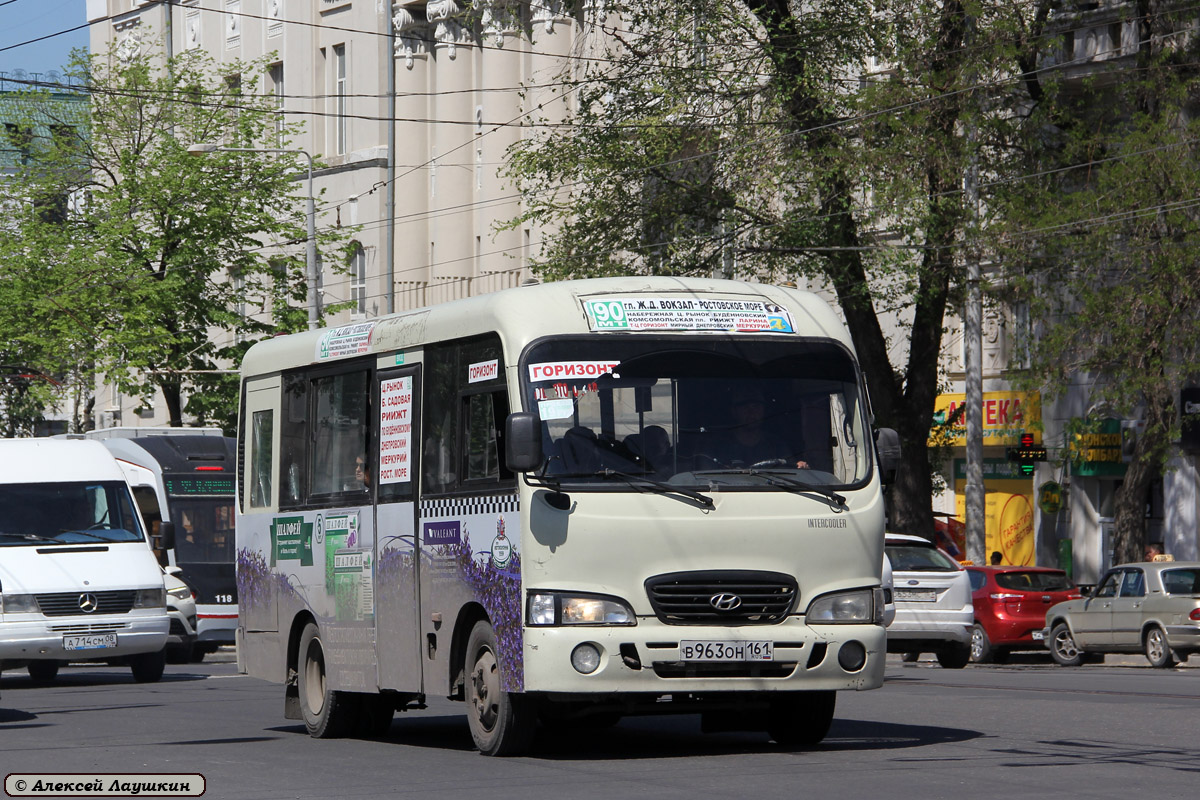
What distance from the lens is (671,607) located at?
1178cm

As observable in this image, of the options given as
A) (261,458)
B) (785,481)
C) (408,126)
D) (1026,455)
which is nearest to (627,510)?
(785,481)

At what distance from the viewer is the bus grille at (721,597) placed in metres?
11.8

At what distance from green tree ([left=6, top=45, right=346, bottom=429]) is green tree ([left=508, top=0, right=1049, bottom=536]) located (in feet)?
47.9

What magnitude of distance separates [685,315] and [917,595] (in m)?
13.3

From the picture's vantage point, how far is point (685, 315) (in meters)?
12.5

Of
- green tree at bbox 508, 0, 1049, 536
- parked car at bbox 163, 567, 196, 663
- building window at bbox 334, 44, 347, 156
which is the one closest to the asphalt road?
parked car at bbox 163, 567, 196, 663

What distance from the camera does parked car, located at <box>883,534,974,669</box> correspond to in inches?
984

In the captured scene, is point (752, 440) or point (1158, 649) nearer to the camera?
point (752, 440)

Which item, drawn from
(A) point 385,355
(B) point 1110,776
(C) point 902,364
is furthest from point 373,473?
(C) point 902,364

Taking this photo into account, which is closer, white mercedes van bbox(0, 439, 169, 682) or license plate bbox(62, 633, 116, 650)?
white mercedes van bbox(0, 439, 169, 682)

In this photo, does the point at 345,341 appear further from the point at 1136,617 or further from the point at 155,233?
the point at 155,233

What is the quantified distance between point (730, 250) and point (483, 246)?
25938mm

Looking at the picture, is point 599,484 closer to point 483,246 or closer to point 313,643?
point 313,643

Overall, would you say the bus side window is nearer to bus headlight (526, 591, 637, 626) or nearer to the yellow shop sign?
bus headlight (526, 591, 637, 626)
